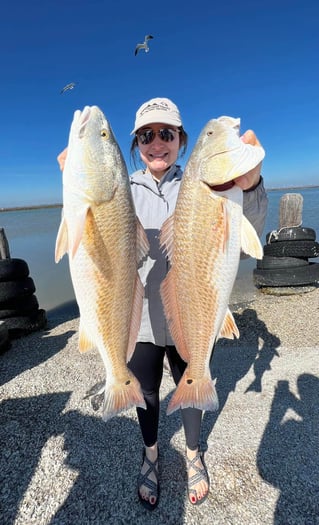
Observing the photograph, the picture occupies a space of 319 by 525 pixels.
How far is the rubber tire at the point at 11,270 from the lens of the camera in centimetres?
650

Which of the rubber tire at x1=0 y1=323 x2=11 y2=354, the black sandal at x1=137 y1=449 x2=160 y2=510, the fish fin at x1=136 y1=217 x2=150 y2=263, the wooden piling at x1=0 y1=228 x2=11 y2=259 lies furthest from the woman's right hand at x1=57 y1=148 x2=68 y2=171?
the wooden piling at x1=0 y1=228 x2=11 y2=259

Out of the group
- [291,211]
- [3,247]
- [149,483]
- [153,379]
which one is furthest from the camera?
[291,211]

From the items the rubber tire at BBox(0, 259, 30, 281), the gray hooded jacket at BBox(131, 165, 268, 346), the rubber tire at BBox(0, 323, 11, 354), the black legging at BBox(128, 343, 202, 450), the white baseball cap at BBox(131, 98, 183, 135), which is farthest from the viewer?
the rubber tire at BBox(0, 259, 30, 281)

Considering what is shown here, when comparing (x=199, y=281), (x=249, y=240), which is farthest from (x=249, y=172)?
(x=199, y=281)

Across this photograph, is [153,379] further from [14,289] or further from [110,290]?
[14,289]

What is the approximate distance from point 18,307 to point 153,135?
5.68m

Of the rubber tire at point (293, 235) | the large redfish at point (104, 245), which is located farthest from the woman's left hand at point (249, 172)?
the rubber tire at point (293, 235)

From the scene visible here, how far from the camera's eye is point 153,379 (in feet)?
8.86

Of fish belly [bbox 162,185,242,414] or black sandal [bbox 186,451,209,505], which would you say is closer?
fish belly [bbox 162,185,242,414]

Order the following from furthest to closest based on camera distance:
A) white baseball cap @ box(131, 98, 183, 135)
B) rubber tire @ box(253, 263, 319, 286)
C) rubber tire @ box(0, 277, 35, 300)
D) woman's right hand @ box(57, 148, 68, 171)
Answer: rubber tire @ box(253, 263, 319, 286) → rubber tire @ box(0, 277, 35, 300) → white baseball cap @ box(131, 98, 183, 135) → woman's right hand @ box(57, 148, 68, 171)

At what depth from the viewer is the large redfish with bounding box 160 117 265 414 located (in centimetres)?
200

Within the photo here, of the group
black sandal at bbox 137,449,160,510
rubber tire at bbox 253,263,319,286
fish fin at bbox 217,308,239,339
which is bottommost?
black sandal at bbox 137,449,160,510

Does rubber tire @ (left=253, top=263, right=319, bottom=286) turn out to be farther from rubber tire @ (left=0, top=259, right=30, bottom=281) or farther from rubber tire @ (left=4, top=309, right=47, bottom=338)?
rubber tire @ (left=0, top=259, right=30, bottom=281)

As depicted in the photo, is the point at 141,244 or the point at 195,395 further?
the point at 195,395
